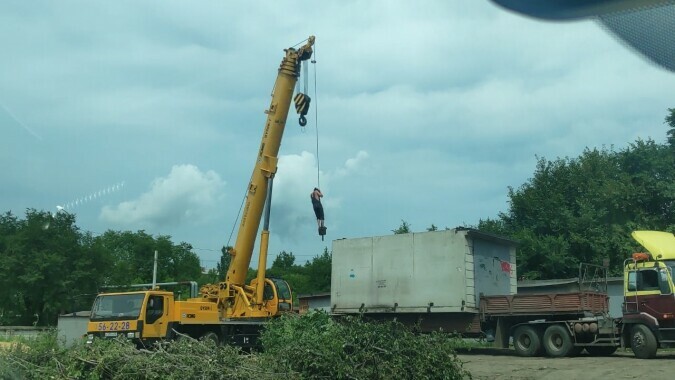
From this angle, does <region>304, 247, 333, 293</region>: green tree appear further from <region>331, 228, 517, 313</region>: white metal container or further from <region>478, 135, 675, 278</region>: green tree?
<region>331, 228, 517, 313</region>: white metal container

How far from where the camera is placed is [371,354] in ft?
33.9

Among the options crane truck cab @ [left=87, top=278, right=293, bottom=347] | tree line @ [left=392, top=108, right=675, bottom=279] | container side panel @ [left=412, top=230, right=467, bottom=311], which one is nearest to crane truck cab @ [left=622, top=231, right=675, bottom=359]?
container side panel @ [left=412, top=230, right=467, bottom=311]

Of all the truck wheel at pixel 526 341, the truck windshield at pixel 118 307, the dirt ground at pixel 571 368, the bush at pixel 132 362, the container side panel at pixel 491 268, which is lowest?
the dirt ground at pixel 571 368

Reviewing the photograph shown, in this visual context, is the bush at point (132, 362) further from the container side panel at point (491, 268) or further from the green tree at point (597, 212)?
the green tree at point (597, 212)

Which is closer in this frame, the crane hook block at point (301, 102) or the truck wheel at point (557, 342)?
the truck wheel at point (557, 342)

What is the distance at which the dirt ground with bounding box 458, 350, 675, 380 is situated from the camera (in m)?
14.7

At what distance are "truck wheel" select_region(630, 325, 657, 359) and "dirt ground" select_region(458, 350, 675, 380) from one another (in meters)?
0.29

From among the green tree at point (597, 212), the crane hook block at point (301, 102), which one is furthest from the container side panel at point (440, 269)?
the green tree at point (597, 212)

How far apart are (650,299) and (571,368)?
14.5ft

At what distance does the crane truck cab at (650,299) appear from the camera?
1881 centimetres

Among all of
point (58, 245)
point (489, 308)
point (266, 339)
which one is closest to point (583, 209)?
point (489, 308)

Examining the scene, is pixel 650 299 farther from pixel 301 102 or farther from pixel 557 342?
pixel 301 102

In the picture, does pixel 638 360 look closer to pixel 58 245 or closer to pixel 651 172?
pixel 651 172

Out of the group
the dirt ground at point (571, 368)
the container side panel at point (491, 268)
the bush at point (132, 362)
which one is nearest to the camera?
the bush at point (132, 362)
